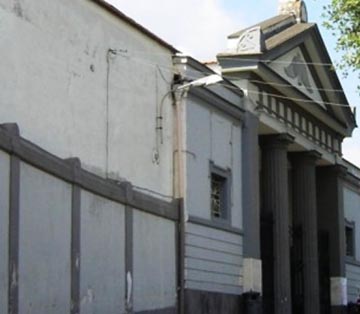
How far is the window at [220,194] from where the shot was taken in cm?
2342

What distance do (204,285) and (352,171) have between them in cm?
1552

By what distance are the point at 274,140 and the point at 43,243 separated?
13.2 meters

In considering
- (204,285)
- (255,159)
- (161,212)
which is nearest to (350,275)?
(255,159)

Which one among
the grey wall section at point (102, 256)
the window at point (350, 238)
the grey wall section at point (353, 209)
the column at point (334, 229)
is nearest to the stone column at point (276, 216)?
the column at point (334, 229)

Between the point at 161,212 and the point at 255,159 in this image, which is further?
the point at 255,159

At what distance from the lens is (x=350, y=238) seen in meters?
36.0

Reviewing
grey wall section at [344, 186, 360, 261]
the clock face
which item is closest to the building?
the clock face

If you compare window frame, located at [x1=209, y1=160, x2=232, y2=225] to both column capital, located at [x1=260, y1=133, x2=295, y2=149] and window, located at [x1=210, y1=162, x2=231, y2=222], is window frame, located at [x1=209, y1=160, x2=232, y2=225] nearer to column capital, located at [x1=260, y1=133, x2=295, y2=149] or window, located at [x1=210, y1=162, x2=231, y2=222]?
window, located at [x1=210, y1=162, x2=231, y2=222]

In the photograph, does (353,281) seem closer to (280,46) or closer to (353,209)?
(353,209)

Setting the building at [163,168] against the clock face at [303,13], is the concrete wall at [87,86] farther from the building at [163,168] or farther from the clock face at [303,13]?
the clock face at [303,13]

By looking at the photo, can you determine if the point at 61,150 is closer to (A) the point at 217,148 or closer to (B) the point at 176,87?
(B) the point at 176,87

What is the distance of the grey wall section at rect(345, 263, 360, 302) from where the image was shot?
3475 centimetres

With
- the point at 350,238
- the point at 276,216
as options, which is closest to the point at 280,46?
the point at 276,216

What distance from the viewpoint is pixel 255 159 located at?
25219mm
